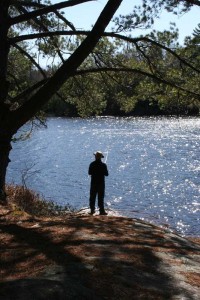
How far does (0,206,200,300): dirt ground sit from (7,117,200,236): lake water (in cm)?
588

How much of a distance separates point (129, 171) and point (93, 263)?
2623 cm

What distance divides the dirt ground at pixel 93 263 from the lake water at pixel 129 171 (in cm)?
588

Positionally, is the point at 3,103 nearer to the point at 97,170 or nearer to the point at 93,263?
the point at 97,170

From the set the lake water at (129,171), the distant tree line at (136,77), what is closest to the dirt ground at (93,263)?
the distant tree line at (136,77)

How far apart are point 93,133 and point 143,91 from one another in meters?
45.0

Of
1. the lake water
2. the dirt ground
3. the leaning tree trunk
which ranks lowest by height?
the lake water

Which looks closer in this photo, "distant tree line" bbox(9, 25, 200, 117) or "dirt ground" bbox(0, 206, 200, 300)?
"dirt ground" bbox(0, 206, 200, 300)

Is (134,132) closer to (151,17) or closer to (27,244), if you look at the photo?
(151,17)

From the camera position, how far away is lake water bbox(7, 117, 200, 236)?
20688 mm

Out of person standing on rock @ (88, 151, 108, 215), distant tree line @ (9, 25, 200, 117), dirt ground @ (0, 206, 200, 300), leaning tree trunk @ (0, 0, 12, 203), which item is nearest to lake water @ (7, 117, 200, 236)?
distant tree line @ (9, 25, 200, 117)

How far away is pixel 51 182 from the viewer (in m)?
27.2

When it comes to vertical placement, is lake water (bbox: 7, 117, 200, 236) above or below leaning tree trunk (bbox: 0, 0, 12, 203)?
below

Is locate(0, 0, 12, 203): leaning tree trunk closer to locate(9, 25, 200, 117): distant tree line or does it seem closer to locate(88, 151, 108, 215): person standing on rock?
locate(9, 25, 200, 117): distant tree line

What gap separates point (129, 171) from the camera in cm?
3091
